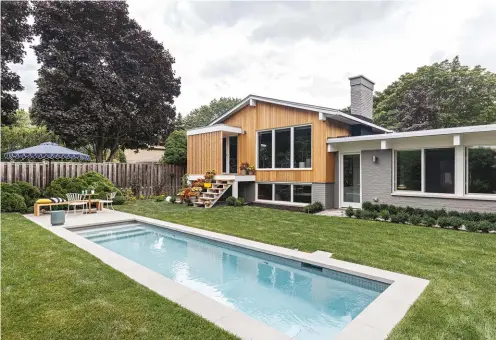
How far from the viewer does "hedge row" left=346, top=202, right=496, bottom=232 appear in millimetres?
7777

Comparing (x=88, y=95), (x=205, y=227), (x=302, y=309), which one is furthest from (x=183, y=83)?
(x=302, y=309)

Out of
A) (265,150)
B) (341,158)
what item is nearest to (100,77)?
(265,150)

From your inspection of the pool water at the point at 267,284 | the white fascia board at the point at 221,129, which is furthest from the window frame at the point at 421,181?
the white fascia board at the point at 221,129

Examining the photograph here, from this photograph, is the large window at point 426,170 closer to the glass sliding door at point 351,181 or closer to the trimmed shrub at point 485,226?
the glass sliding door at point 351,181

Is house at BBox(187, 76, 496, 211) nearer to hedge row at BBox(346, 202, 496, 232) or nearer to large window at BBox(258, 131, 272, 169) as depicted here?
large window at BBox(258, 131, 272, 169)

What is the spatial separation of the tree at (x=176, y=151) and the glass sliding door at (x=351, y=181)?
31.5 ft

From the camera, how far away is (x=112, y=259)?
16.9ft

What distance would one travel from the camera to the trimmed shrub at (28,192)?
35.8ft

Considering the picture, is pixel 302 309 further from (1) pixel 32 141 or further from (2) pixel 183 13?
(1) pixel 32 141

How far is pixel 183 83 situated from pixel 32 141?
13.2 metres

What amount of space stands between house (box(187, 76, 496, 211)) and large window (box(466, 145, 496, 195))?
2cm

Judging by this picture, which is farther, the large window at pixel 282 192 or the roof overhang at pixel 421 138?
the large window at pixel 282 192

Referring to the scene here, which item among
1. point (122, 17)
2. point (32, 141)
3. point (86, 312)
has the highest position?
point (122, 17)

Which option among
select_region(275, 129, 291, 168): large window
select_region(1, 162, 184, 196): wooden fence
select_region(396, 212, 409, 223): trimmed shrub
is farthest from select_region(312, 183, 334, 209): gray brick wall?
select_region(1, 162, 184, 196): wooden fence
